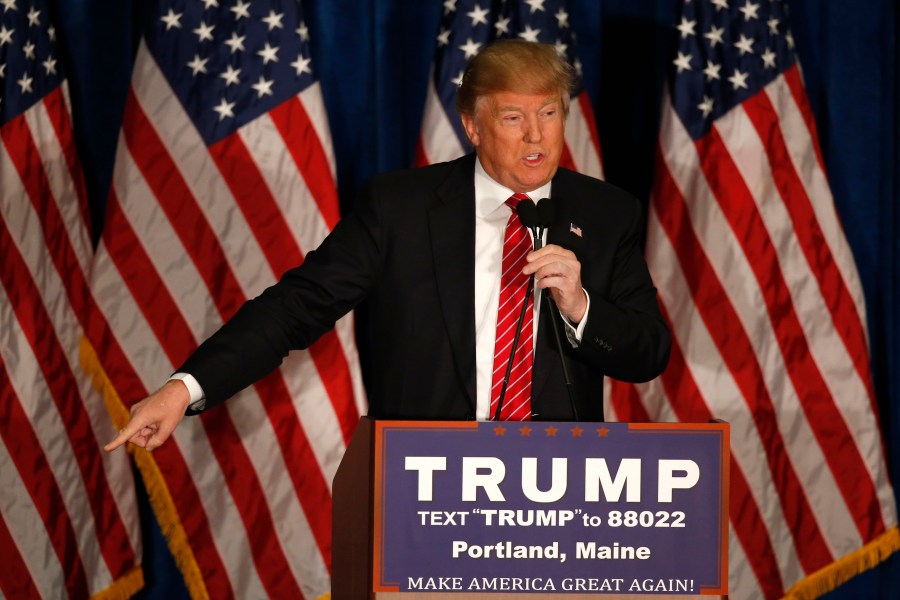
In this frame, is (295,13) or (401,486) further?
(295,13)

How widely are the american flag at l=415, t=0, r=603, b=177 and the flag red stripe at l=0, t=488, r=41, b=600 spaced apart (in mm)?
1474

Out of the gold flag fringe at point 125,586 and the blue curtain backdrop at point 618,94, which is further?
the blue curtain backdrop at point 618,94

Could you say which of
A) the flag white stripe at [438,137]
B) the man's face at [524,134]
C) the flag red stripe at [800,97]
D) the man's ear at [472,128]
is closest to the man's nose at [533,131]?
the man's face at [524,134]

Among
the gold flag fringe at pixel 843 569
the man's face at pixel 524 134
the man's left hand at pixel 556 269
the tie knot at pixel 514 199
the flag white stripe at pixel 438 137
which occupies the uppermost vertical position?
the flag white stripe at pixel 438 137

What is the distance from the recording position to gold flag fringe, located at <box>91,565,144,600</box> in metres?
3.33

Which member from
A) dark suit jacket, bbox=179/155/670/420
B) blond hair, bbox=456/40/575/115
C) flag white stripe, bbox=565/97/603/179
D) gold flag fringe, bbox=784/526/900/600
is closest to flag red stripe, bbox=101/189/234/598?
flag white stripe, bbox=565/97/603/179

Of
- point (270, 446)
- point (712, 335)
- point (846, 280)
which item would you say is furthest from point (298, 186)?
point (846, 280)

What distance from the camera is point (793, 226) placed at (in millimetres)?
3363

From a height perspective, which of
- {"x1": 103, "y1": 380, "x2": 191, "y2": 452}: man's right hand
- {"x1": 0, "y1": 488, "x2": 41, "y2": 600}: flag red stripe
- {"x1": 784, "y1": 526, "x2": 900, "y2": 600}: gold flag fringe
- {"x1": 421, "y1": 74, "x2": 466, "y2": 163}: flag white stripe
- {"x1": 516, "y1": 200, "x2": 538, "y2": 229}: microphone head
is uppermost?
{"x1": 421, "y1": 74, "x2": 466, "y2": 163}: flag white stripe

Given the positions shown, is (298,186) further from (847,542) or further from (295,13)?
(847,542)

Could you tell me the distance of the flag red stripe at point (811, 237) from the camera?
337cm

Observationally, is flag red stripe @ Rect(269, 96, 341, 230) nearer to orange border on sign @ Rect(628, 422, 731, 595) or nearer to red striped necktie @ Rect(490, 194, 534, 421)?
red striped necktie @ Rect(490, 194, 534, 421)

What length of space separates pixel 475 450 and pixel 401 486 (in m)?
0.11

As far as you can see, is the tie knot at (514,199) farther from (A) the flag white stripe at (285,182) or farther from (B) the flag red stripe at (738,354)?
(B) the flag red stripe at (738,354)
